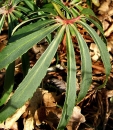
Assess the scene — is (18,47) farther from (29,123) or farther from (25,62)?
(29,123)

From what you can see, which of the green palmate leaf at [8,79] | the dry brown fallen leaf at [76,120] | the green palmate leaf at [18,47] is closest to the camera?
the green palmate leaf at [18,47]

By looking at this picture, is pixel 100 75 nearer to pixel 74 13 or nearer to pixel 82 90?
pixel 74 13

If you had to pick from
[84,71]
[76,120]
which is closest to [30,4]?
[84,71]

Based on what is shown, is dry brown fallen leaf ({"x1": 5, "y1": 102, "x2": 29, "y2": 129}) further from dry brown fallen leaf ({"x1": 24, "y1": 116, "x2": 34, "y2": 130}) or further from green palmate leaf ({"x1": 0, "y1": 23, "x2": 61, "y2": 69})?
green palmate leaf ({"x1": 0, "y1": 23, "x2": 61, "y2": 69})

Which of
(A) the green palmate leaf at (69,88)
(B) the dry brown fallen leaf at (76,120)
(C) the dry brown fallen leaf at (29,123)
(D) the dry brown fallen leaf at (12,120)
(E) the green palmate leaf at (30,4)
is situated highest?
(E) the green palmate leaf at (30,4)

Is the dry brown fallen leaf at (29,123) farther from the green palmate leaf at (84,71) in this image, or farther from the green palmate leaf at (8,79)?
the green palmate leaf at (84,71)

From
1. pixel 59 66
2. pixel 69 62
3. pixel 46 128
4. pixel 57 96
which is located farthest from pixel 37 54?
pixel 69 62

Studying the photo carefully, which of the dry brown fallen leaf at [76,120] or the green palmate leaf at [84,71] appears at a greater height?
the green palmate leaf at [84,71]

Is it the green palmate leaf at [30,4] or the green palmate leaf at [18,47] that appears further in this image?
the green palmate leaf at [30,4]

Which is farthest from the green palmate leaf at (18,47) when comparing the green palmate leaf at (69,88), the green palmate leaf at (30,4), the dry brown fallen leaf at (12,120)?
the dry brown fallen leaf at (12,120)
